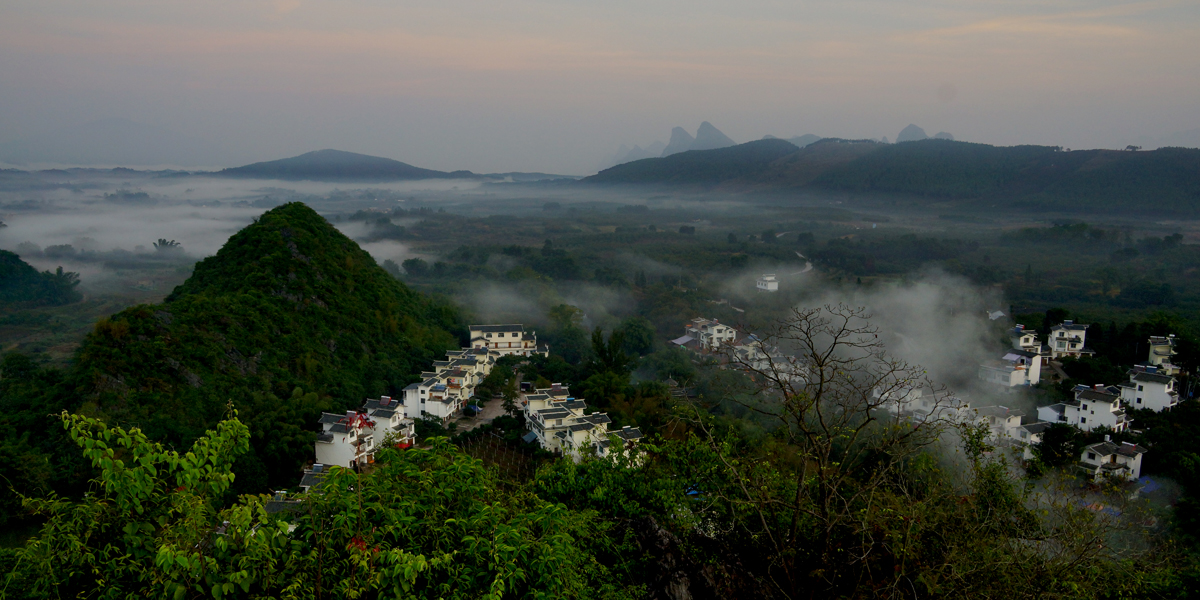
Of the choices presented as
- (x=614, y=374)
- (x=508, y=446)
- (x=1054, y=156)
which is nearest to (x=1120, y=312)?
(x=614, y=374)

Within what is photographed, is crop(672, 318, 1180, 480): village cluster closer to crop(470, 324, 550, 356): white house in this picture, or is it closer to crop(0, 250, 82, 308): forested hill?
crop(470, 324, 550, 356): white house

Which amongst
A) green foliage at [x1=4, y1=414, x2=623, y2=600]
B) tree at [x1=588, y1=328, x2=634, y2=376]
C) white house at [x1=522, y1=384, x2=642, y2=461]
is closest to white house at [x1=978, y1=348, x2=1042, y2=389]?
tree at [x1=588, y1=328, x2=634, y2=376]

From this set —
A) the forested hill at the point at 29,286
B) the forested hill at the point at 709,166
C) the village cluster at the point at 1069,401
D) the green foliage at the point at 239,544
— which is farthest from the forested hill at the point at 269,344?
the forested hill at the point at 709,166

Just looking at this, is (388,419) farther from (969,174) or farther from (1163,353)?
(969,174)

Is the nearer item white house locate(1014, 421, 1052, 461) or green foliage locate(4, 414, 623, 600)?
green foliage locate(4, 414, 623, 600)

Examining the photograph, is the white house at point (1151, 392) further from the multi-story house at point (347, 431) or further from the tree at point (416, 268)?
the tree at point (416, 268)

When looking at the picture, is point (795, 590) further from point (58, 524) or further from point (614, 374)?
point (614, 374)

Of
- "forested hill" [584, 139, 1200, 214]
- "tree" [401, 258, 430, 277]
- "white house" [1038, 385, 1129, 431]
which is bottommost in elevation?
"white house" [1038, 385, 1129, 431]
